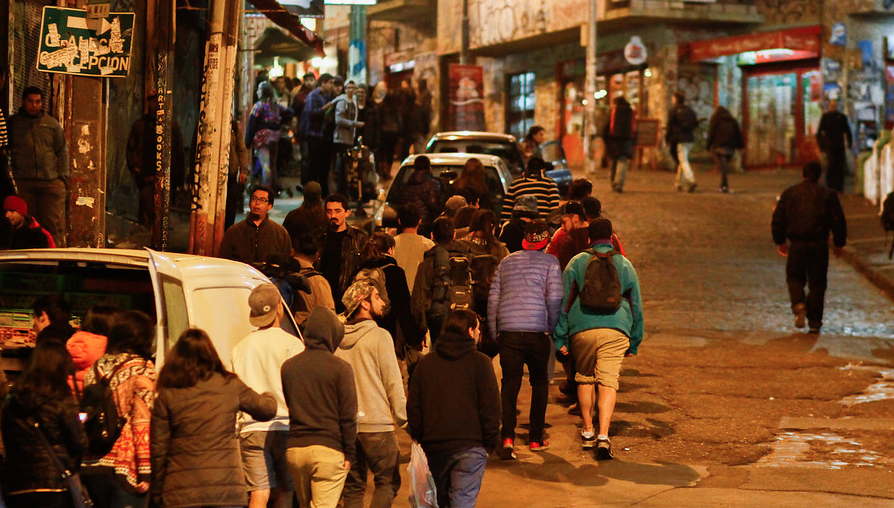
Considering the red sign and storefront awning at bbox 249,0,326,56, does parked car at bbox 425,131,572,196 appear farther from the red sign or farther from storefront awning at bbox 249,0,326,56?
the red sign

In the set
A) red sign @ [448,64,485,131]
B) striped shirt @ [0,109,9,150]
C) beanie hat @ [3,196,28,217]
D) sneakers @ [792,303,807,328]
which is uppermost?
red sign @ [448,64,485,131]

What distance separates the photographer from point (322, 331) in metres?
6.22

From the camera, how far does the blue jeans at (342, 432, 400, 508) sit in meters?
6.67

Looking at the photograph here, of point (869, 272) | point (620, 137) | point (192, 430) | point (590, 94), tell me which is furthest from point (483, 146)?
point (192, 430)

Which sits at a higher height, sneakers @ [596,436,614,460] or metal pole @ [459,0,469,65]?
metal pole @ [459,0,469,65]

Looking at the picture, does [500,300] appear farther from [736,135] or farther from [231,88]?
[736,135]

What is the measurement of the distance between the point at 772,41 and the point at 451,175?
18092 millimetres

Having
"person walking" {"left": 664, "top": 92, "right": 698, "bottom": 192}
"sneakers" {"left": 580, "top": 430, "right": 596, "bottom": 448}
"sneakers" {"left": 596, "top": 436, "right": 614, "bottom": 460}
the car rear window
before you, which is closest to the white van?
the car rear window

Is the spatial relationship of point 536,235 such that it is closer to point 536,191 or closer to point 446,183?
point 536,191

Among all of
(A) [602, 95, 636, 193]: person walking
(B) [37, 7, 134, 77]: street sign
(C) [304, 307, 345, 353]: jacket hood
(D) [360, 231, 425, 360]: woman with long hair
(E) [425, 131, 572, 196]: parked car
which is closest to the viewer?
(C) [304, 307, 345, 353]: jacket hood

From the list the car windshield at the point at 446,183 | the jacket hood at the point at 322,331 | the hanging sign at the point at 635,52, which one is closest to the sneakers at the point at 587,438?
the jacket hood at the point at 322,331

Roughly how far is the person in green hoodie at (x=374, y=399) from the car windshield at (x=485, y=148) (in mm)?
13029

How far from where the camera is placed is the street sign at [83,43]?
10000 millimetres

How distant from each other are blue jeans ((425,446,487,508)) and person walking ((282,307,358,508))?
0.55m
